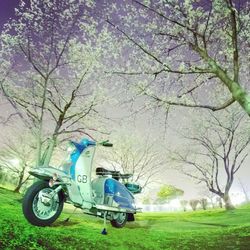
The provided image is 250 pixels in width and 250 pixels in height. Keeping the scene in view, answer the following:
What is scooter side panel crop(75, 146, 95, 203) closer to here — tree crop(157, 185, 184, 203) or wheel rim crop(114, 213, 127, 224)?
wheel rim crop(114, 213, 127, 224)

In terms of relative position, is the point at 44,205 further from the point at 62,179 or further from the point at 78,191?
the point at 78,191

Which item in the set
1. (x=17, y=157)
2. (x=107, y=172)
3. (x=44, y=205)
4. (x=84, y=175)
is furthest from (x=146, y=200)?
(x=44, y=205)

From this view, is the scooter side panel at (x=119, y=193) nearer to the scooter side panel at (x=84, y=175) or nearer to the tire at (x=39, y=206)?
the scooter side panel at (x=84, y=175)

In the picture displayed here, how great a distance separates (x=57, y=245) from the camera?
5680 millimetres

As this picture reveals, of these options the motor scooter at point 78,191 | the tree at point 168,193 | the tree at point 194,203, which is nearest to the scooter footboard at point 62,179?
the motor scooter at point 78,191

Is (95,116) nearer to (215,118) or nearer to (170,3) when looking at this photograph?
(215,118)

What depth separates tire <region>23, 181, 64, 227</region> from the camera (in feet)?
18.1

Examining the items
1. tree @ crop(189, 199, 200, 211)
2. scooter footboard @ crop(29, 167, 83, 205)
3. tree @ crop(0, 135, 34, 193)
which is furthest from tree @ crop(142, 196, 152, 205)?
scooter footboard @ crop(29, 167, 83, 205)

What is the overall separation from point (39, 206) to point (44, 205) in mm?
96

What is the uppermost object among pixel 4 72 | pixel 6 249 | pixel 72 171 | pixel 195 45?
pixel 4 72

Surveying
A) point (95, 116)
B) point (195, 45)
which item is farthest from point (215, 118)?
point (195, 45)

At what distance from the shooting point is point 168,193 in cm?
5569

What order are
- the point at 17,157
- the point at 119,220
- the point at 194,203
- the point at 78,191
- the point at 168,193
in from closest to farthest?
the point at 78,191 → the point at 119,220 → the point at 17,157 → the point at 194,203 → the point at 168,193

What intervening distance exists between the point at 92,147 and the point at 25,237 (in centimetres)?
227
